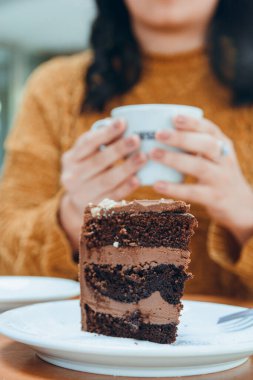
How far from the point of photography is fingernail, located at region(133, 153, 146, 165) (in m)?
0.97

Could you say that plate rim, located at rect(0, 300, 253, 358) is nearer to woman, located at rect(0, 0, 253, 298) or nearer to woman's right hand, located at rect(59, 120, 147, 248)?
woman's right hand, located at rect(59, 120, 147, 248)

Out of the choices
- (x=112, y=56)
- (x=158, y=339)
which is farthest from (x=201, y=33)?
(x=158, y=339)

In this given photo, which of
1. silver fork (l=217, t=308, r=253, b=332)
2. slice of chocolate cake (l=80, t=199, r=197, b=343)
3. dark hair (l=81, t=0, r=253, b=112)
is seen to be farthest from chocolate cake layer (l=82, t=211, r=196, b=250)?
dark hair (l=81, t=0, r=253, b=112)

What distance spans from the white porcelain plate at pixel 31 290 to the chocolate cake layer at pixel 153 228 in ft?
0.56

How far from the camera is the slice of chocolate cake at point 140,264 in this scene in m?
0.69

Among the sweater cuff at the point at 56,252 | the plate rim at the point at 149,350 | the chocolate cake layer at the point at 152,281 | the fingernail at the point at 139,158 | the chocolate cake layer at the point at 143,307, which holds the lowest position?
the sweater cuff at the point at 56,252

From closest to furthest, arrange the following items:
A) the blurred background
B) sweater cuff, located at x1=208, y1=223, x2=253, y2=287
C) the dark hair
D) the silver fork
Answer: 1. the silver fork
2. sweater cuff, located at x1=208, y1=223, x2=253, y2=287
3. the dark hair
4. the blurred background

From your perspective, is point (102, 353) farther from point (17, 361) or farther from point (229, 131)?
point (229, 131)

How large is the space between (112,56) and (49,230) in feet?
1.87

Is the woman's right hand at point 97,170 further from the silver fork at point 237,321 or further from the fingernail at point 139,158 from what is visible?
the silver fork at point 237,321

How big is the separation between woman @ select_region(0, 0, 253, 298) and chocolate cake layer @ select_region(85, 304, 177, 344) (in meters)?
0.48

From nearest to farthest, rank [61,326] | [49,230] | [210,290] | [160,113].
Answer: [61,326], [160,113], [49,230], [210,290]

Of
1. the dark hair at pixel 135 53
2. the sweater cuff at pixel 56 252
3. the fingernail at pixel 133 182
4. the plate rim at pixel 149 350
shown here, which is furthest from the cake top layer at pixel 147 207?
the dark hair at pixel 135 53

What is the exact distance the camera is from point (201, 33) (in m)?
1.59
